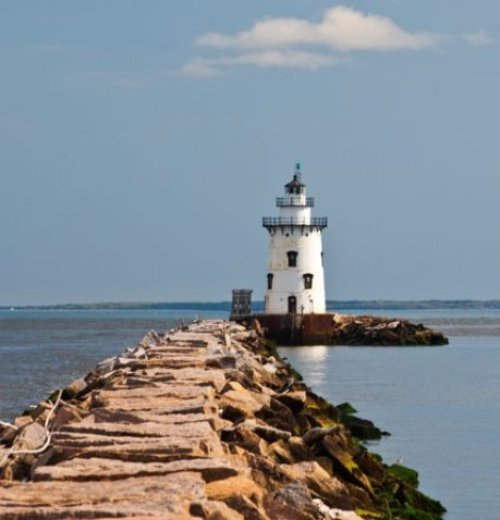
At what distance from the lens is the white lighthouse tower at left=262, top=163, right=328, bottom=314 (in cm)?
4250

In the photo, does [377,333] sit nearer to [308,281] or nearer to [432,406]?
[308,281]

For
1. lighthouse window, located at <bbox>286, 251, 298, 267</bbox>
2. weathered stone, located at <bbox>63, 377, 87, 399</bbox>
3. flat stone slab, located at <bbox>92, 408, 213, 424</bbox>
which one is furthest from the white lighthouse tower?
flat stone slab, located at <bbox>92, 408, 213, 424</bbox>

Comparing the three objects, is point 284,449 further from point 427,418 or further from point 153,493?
point 427,418

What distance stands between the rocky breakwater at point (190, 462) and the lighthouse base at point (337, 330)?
2822cm

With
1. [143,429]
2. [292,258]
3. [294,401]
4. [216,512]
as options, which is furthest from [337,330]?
[216,512]

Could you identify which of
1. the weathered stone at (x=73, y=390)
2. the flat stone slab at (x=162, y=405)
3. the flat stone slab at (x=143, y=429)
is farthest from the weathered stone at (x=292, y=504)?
the weathered stone at (x=73, y=390)

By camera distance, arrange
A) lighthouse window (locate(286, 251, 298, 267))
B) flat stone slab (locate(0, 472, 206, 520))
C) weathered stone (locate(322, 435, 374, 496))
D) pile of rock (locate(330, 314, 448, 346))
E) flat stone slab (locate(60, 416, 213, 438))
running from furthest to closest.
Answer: pile of rock (locate(330, 314, 448, 346)) < lighthouse window (locate(286, 251, 298, 267)) < weathered stone (locate(322, 435, 374, 496)) < flat stone slab (locate(60, 416, 213, 438)) < flat stone slab (locate(0, 472, 206, 520))

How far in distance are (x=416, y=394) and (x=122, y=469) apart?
18.6 metres

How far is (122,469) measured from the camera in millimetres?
7590

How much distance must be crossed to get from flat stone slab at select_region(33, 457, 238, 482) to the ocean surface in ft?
14.7

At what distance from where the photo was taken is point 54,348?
4584 cm

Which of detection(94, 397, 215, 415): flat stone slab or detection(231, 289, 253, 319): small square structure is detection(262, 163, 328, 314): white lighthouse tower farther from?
detection(94, 397, 215, 415): flat stone slab

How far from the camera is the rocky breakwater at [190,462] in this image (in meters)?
6.79

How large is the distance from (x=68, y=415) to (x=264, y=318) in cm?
3258
